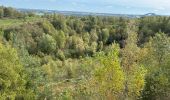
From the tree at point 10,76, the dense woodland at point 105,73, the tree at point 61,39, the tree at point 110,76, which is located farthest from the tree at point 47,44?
the tree at point 110,76

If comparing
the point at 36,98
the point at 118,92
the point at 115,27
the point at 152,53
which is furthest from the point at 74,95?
the point at 115,27

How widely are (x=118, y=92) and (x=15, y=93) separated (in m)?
14.0

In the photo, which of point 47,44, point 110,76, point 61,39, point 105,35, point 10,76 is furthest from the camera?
point 105,35

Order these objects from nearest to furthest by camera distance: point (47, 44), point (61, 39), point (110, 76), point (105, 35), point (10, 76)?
point (110, 76)
point (10, 76)
point (47, 44)
point (61, 39)
point (105, 35)

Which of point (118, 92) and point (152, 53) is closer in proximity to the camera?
point (118, 92)

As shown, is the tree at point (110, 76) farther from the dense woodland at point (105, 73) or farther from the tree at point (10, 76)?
the tree at point (10, 76)

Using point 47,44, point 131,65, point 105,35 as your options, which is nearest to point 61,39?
point 47,44

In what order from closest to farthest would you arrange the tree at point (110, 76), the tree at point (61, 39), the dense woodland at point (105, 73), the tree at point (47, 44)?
the tree at point (110, 76)
the dense woodland at point (105, 73)
the tree at point (47, 44)
the tree at point (61, 39)

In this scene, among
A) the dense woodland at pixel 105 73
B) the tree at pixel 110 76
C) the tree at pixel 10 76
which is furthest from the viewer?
the tree at pixel 10 76

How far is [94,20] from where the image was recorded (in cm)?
10931

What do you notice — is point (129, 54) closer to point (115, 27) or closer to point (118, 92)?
point (118, 92)

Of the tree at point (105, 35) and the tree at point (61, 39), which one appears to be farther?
the tree at point (105, 35)

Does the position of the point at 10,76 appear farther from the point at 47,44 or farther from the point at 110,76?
the point at 47,44

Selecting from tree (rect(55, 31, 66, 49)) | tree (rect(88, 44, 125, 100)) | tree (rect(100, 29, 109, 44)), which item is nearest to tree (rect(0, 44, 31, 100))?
tree (rect(88, 44, 125, 100))
